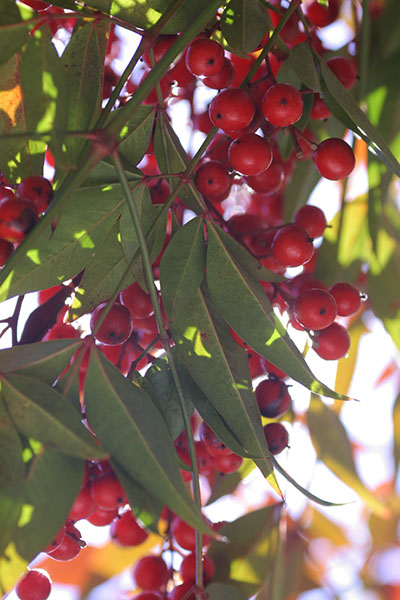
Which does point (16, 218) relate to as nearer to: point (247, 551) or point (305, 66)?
point (305, 66)

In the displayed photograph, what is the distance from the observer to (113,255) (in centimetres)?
68

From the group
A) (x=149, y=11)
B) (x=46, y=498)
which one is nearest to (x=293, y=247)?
(x=149, y=11)

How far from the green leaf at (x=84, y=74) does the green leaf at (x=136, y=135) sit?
5 centimetres

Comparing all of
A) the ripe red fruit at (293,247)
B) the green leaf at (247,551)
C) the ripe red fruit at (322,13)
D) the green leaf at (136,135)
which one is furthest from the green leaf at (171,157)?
the green leaf at (247,551)

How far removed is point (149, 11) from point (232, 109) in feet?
0.42

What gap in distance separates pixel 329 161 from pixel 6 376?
1.38ft

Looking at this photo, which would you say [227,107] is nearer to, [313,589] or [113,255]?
[113,255]

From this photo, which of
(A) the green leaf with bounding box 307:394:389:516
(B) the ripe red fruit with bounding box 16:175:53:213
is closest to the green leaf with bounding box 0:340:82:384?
(B) the ripe red fruit with bounding box 16:175:53:213

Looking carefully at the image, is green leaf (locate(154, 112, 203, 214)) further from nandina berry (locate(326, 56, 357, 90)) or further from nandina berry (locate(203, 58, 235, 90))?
nandina berry (locate(326, 56, 357, 90))

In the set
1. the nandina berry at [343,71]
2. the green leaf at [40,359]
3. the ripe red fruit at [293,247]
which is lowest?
the green leaf at [40,359]

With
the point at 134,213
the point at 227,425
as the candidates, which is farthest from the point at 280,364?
the point at 134,213

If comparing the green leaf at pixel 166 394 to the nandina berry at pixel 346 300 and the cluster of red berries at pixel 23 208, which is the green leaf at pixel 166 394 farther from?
the nandina berry at pixel 346 300

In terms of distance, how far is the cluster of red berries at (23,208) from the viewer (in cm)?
55

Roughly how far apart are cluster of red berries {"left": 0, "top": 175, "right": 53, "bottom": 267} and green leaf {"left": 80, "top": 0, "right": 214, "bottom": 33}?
0.18 meters
